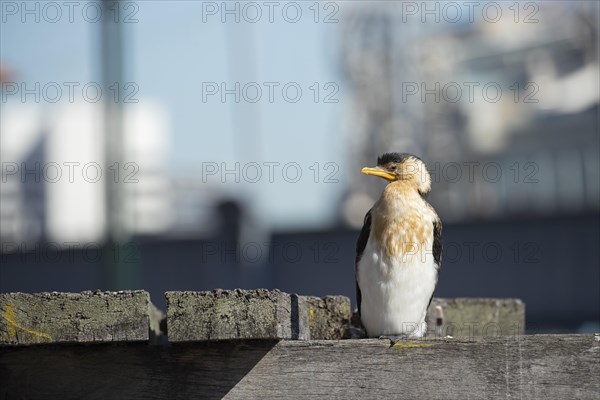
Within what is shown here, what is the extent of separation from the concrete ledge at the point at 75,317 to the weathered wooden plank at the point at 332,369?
0.23 meters

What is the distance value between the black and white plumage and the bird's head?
0.21m

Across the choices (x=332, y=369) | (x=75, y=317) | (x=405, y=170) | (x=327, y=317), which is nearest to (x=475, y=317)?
(x=405, y=170)

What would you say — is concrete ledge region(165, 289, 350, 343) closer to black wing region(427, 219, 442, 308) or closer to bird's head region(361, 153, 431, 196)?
black wing region(427, 219, 442, 308)

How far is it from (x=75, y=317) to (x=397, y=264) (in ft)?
8.42

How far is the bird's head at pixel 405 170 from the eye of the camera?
263 inches

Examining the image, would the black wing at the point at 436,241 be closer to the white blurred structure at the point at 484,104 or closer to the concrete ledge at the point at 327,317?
the concrete ledge at the point at 327,317

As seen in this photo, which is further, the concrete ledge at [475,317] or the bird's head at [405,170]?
the bird's head at [405,170]

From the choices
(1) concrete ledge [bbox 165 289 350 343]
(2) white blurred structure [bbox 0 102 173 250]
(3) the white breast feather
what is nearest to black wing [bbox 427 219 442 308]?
(3) the white breast feather

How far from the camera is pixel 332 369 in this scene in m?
3.90

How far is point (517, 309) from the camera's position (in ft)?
20.3

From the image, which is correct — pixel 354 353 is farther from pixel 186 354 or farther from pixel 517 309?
pixel 517 309

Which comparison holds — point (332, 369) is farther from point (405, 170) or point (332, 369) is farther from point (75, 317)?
point (405, 170)

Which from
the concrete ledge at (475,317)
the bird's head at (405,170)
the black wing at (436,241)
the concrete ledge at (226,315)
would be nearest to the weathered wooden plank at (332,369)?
the concrete ledge at (226,315)

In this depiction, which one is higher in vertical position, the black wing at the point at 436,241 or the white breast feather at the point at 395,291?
the black wing at the point at 436,241
